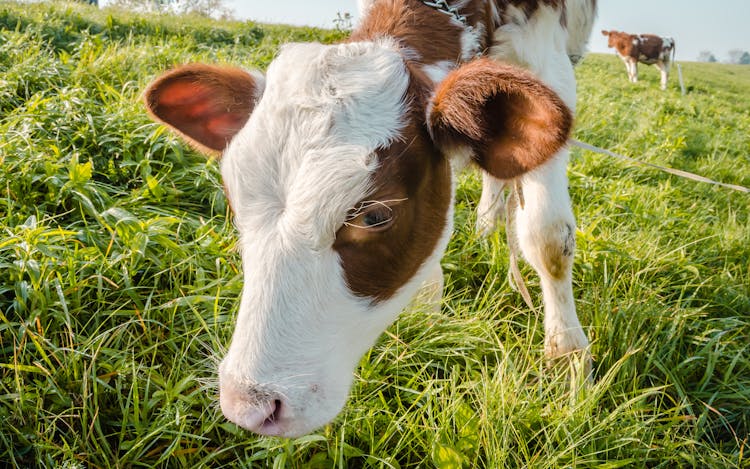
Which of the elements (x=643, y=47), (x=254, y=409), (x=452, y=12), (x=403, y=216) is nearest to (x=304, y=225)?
(x=403, y=216)

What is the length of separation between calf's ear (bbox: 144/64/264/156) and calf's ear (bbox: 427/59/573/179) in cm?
64

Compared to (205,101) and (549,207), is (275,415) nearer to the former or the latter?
(205,101)

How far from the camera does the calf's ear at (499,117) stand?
1.35 m

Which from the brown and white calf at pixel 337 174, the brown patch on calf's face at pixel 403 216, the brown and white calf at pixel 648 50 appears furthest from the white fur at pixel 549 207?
the brown and white calf at pixel 648 50

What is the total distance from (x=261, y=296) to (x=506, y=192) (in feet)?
8.80

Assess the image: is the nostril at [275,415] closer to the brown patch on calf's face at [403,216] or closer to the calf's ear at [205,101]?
the brown patch on calf's face at [403,216]

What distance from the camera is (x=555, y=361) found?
2.33m

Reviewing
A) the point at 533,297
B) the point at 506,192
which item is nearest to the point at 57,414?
the point at 533,297

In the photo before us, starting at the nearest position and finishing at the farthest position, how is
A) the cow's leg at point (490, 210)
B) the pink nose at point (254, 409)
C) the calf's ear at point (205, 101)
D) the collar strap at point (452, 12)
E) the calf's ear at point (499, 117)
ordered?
the pink nose at point (254, 409) → the calf's ear at point (499, 117) → the calf's ear at point (205, 101) → the collar strap at point (452, 12) → the cow's leg at point (490, 210)

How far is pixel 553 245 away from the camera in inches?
92.4

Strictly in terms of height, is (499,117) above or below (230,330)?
above

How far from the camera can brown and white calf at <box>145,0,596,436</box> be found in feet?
4.26

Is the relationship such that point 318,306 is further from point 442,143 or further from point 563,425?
point 563,425

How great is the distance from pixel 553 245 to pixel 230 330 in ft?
4.53
